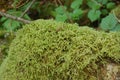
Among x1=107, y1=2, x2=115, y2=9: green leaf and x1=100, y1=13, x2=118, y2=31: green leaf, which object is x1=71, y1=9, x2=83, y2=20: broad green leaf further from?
x1=100, y1=13, x2=118, y2=31: green leaf

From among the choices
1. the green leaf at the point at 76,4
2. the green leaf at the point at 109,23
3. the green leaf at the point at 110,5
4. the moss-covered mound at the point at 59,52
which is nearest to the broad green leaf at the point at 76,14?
the green leaf at the point at 76,4

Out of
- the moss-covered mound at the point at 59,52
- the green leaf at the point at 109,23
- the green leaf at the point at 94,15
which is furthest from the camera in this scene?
the green leaf at the point at 94,15

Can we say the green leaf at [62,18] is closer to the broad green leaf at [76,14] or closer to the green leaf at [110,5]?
the broad green leaf at [76,14]

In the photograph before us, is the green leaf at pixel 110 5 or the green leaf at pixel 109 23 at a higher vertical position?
the green leaf at pixel 109 23

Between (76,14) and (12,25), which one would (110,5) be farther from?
(12,25)


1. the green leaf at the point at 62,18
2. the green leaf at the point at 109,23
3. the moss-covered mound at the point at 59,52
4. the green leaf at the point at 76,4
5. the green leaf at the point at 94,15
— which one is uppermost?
the moss-covered mound at the point at 59,52

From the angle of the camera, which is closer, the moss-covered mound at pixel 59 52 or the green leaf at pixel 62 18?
the moss-covered mound at pixel 59 52

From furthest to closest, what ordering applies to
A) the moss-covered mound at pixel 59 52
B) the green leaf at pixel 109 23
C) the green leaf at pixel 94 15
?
the green leaf at pixel 94 15
the green leaf at pixel 109 23
the moss-covered mound at pixel 59 52

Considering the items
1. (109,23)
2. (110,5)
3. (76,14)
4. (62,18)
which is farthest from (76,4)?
(109,23)

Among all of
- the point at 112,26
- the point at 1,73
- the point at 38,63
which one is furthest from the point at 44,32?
the point at 112,26
